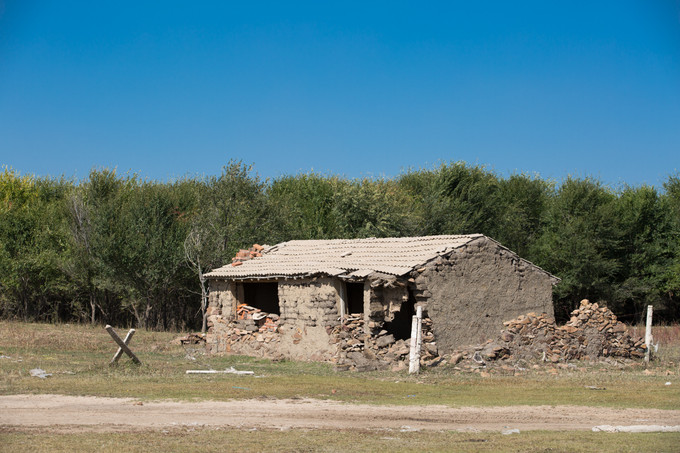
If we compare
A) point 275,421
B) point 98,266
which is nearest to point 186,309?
point 98,266

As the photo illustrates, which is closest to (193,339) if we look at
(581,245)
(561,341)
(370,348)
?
(370,348)

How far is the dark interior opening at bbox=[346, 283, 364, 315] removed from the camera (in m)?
25.4

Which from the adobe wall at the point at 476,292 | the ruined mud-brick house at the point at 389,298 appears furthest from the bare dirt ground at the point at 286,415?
the adobe wall at the point at 476,292

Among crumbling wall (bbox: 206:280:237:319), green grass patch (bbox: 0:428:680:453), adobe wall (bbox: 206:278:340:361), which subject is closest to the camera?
green grass patch (bbox: 0:428:680:453)

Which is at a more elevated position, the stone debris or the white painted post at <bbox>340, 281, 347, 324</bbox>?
the white painted post at <bbox>340, 281, 347, 324</bbox>

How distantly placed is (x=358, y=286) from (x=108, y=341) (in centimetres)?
937

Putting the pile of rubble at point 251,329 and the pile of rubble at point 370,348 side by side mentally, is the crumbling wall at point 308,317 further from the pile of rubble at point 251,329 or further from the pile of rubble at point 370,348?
the pile of rubble at point 251,329

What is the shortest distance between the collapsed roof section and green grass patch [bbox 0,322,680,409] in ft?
9.13

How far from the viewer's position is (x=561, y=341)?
848 inches

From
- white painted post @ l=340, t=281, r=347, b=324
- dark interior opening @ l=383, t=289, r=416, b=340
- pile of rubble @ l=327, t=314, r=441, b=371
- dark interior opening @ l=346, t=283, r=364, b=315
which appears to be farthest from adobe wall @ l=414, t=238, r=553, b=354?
dark interior opening @ l=346, t=283, r=364, b=315

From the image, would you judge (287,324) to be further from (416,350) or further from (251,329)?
(416,350)

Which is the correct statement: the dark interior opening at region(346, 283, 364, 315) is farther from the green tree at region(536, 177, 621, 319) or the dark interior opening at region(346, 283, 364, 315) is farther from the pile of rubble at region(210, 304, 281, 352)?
the green tree at region(536, 177, 621, 319)

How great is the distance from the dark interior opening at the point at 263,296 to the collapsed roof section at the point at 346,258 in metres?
1.98

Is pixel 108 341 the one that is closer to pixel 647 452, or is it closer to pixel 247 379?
pixel 247 379
